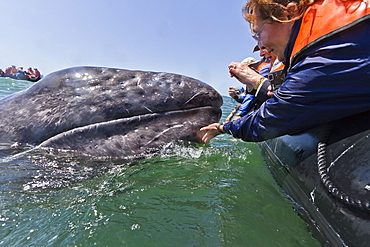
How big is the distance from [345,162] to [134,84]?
282 cm

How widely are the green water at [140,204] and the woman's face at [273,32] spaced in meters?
1.75

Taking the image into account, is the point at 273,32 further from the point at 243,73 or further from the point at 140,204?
the point at 140,204

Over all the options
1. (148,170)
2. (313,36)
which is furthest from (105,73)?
(313,36)

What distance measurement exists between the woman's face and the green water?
1.75 metres

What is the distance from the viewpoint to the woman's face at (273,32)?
8.16 ft

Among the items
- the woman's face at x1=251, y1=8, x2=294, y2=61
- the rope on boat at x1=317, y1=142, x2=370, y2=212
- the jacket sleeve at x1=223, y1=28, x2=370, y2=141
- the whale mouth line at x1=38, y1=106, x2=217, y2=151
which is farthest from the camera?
the whale mouth line at x1=38, y1=106, x2=217, y2=151

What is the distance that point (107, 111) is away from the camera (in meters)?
3.47

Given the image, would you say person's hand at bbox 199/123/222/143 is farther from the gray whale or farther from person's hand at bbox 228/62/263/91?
person's hand at bbox 228/62/263/91

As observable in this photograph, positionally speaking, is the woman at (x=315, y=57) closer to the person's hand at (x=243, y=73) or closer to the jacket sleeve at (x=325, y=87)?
the jacket sleeve at (x=325, y=87)

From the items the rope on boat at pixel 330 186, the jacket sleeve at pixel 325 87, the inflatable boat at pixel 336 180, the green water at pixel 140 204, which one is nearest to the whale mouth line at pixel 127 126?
the green water at pixel 140 204

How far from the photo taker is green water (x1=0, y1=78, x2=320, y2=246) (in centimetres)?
211

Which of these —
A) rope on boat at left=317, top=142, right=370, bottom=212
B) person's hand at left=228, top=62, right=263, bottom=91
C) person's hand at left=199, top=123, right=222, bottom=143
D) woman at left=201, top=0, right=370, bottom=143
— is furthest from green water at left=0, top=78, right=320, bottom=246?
person's hand at left=228, top=62, right=263, bottom=91

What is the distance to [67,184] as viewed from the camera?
2.88m

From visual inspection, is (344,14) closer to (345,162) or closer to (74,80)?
(345,162)
